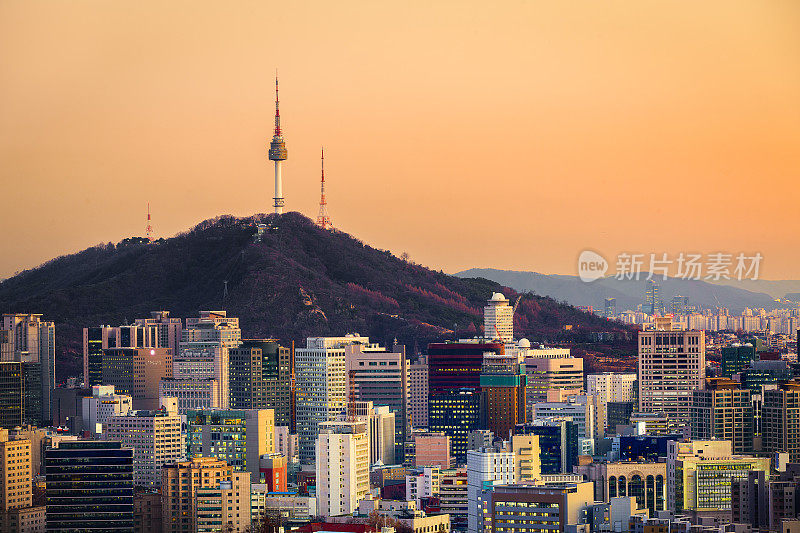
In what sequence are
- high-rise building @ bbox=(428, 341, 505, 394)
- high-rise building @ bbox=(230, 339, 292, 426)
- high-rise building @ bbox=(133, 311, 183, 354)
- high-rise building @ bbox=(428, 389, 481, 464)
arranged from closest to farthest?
high-rise building @ bbox=(428, 389, 481, 464) < high-rise building @ bbox=(230, 339, 292, 426) < high-rise building @ bbox=(428, 341, 505, 394) < high-rise building @ bbox=(133, 311, 183, 354)

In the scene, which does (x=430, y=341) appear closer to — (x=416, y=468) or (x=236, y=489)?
(x=416, y=468)

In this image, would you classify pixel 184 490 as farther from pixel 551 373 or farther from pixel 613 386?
pixel 551 373

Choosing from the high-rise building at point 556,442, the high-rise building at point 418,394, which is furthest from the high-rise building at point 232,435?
the high-rise building at point 418,394

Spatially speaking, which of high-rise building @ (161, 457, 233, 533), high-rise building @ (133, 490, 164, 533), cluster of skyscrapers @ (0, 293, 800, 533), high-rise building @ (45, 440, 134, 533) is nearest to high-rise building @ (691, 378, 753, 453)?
cluster of skyscrapers @ (0, 293, 800, 533)

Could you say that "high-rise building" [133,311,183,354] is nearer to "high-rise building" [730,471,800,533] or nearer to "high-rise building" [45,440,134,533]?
"high-rise building" [45,440,134,533]

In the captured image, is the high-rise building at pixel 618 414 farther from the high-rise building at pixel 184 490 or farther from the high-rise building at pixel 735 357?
the high-rise building at pixel 184 490

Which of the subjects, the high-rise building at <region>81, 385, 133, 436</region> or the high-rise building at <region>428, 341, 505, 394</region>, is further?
the high-rise building at <region>428, 341, 505, 394</region>

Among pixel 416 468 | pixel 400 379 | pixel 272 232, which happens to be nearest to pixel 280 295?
pixel 272 232
